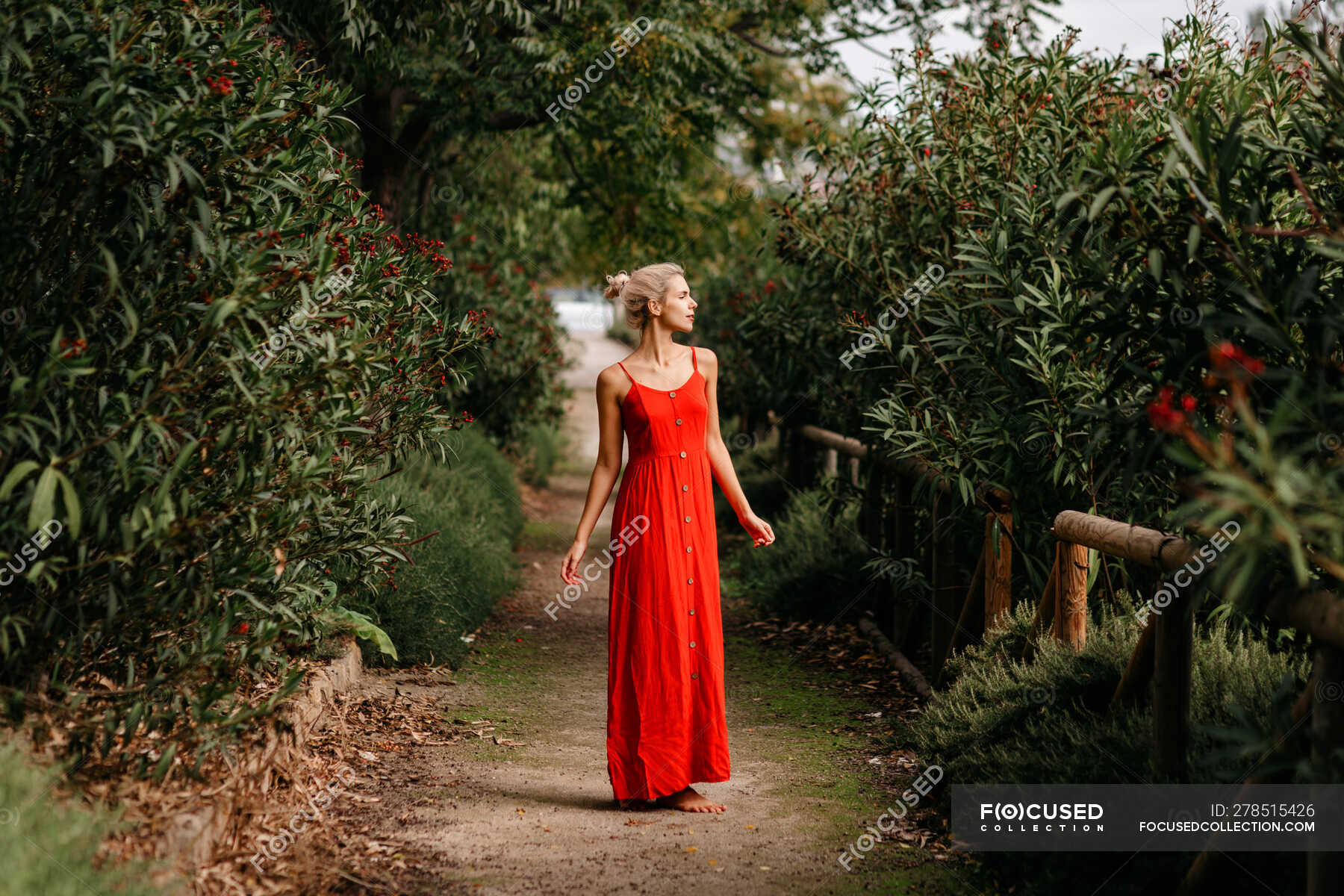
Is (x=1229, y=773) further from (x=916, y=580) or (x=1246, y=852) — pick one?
(x=916, y=580)

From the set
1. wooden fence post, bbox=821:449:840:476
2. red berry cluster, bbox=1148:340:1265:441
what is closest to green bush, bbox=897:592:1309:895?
red berry cluster, bbox=1148:340:1265:441

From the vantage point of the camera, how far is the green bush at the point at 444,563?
259 inches

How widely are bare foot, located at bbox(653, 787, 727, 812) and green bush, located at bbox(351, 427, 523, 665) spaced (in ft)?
4.97

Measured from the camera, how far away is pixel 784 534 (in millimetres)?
9094

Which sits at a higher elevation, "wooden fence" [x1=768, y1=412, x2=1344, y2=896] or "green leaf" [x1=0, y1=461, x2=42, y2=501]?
"green leaf" [x1=0, y1=461, x2=42, y2=501]

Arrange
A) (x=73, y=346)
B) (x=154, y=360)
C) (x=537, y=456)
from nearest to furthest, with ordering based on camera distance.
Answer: (x=73, y=346) < (x=154, y=360) < (x=537, y=456)

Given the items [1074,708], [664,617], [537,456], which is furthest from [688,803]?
[537,456]

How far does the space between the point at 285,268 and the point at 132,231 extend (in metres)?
0.48

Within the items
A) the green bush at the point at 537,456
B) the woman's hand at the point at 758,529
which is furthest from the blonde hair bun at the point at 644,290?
the green bush at the point at 537,456

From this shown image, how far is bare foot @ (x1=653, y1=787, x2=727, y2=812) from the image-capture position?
4531 millimetres

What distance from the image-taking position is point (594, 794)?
478 centimetres

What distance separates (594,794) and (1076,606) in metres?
2.17

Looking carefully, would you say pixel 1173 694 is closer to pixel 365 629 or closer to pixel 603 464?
pixel 603 464

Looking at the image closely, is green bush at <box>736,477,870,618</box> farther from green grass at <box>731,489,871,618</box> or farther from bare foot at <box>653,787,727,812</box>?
bare foot at <box>653,787,727,812</box>
